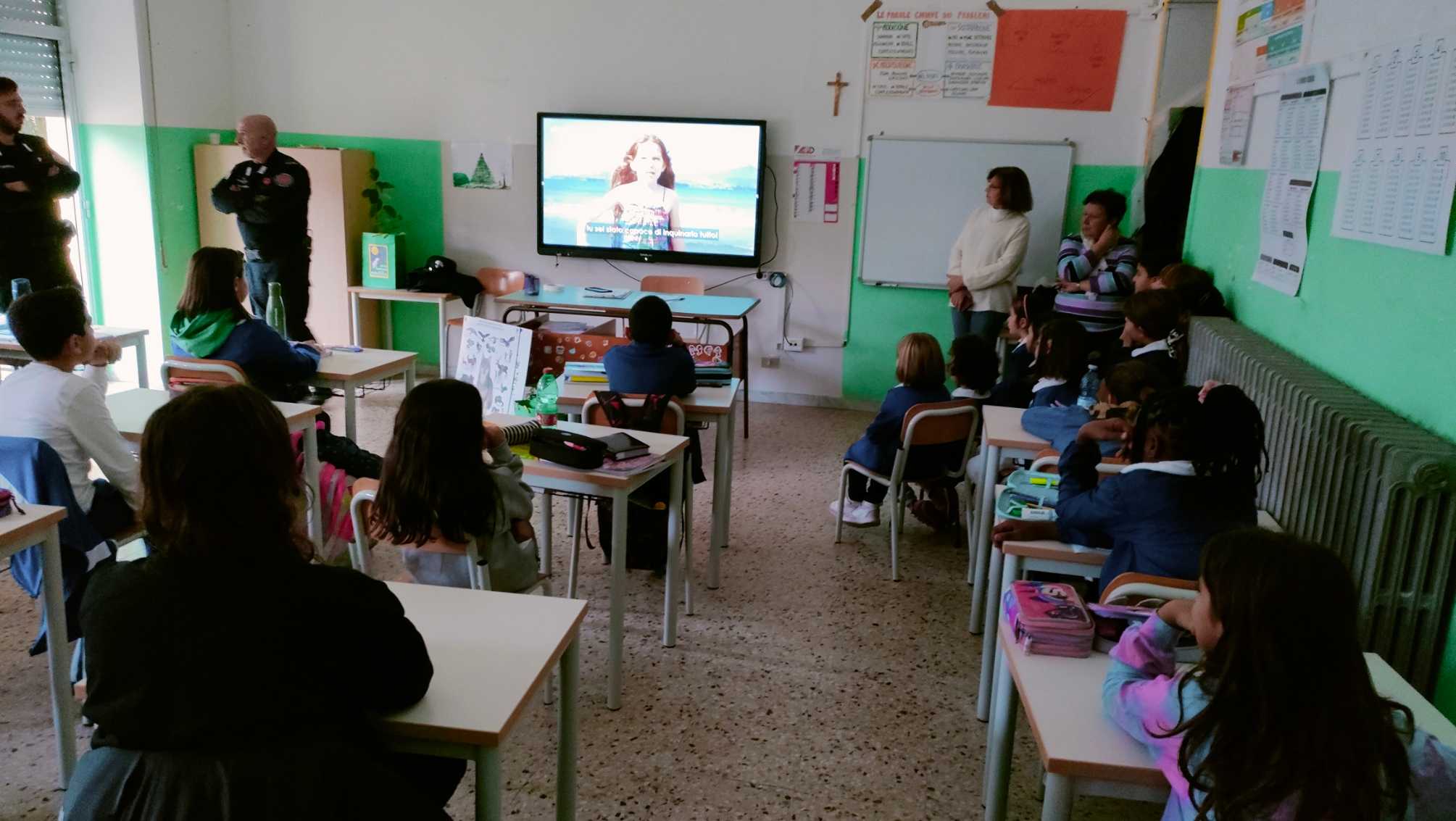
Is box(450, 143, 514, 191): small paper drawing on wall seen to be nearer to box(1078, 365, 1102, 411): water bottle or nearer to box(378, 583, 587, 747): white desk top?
box(1078, 365, 1102, 411): water bottle

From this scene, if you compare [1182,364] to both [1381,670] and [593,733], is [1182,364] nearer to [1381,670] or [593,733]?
[1381,670]

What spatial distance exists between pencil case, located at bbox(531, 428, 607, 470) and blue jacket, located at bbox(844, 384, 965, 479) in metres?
1.46

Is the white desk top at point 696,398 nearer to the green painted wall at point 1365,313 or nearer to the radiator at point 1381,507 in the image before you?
the radiator at point 1381,507

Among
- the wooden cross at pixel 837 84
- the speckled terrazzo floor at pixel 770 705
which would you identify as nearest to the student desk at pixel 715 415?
the speckled terrazzo floor at pixel 770 705

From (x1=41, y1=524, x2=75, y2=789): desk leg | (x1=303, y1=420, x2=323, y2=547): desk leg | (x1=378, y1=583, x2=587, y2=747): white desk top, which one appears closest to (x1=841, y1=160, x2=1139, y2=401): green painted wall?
(x1=303, y1=420, x2=323, y2=547): desk leg

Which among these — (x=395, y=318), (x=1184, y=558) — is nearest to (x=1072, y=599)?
(x=1184, y=558)

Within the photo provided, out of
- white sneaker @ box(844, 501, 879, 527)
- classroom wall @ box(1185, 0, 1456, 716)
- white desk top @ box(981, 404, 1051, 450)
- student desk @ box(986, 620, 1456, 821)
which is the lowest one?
white sneaker @ box(844, 501, 879, 527)

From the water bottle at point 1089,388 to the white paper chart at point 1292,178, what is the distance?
0.66m

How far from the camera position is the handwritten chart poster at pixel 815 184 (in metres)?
6.25

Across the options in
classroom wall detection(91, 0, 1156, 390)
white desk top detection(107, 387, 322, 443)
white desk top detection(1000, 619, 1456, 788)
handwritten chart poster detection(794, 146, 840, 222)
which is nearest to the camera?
white desk top detection(1000, 619, 1456, 788)

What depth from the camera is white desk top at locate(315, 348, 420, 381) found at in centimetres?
382

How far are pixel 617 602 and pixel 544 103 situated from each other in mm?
4596

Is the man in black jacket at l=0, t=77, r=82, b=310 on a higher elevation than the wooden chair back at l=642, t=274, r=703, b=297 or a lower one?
higher

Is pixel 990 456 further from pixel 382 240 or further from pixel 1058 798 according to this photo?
pixel 382 240
